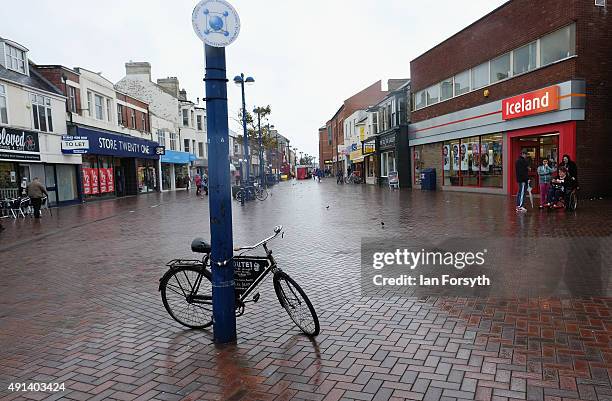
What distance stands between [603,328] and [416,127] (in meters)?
25.5

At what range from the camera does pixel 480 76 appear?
69.1 ft

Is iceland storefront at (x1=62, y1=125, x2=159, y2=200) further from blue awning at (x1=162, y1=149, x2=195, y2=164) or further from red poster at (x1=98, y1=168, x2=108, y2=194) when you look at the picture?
blue awning at (x1=162, y1=149, x2=195, y2=164)

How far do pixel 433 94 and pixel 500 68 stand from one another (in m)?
6.64

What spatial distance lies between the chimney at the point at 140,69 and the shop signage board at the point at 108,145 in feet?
37.1

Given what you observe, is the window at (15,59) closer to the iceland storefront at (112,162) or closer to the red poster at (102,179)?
the iceland storefront at (112,162)

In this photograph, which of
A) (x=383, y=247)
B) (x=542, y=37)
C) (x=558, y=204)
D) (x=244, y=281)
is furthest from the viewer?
(x=542, y=37)

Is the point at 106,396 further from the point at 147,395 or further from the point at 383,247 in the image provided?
the point at 383,247

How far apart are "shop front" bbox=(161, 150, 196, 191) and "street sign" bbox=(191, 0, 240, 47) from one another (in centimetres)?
3860

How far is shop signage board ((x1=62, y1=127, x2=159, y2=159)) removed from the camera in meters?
24.3

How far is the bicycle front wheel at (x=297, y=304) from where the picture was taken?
425 cm

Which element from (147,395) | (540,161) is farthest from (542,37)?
(147,395)

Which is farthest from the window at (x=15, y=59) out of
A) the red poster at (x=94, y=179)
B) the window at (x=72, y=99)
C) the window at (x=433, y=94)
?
the window at (x=433, y=94)

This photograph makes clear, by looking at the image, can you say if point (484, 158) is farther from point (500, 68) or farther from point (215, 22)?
point (215, 22)

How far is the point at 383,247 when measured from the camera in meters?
8.59
